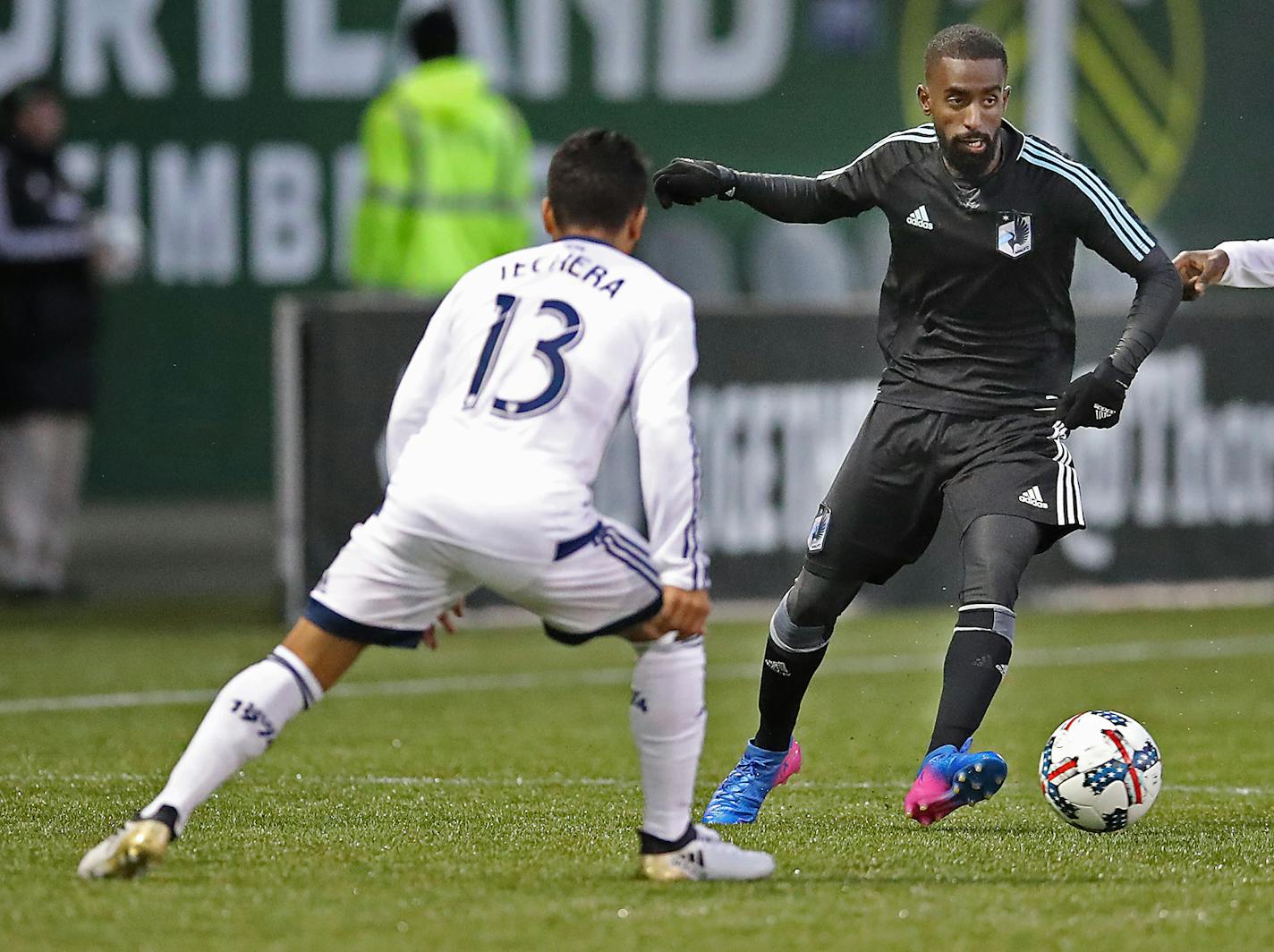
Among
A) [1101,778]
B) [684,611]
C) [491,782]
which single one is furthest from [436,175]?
[684,611]

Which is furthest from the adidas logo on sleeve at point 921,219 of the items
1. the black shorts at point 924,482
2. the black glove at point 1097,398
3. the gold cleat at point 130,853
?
the gold cleat at point 130,853

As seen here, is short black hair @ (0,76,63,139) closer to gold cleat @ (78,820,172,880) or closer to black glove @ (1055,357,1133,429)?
black glove @ (1055,357,1133,429)

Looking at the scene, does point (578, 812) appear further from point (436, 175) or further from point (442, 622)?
point (436, 175)

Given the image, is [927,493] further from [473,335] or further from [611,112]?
[611,112]

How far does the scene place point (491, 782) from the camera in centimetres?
721

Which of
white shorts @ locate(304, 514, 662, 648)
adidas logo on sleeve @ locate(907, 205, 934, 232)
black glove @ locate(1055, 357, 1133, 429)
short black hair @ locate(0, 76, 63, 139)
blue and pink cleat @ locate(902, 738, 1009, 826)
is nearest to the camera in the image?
white shorts @ locate(304, 514, 662, 648)

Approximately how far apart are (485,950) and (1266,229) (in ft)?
47.3

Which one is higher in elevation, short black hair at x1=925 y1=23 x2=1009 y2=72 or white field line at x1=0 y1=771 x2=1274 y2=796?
short black hair at x1=925 y1=23 x2=1009 y2=72

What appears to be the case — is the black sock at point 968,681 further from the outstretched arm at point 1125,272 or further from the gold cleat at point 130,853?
the gold cleat at point 130,853

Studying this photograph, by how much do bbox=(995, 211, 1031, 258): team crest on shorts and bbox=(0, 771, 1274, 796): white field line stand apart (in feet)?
5.40

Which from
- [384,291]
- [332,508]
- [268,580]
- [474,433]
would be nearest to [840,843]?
[474,433]

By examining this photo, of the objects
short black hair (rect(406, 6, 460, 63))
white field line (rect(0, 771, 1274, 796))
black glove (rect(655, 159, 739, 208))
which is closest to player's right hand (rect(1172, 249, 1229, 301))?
black glove (rect(655, 159, 739, 208))

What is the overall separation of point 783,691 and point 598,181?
5.94 feet

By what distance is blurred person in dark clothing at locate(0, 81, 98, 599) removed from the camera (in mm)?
13016
